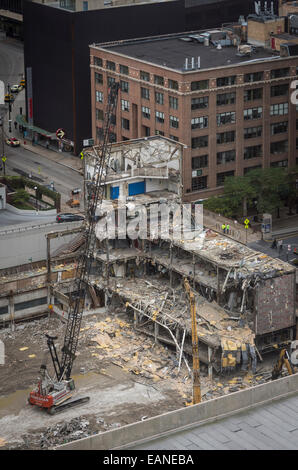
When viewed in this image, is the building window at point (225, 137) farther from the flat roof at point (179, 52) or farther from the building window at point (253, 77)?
the flat roof at point (179, 52)

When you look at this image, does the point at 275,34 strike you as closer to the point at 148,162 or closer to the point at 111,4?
the point at 111,4

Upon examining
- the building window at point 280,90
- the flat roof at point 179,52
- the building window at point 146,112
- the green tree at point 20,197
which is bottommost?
the green tree at point 20,197

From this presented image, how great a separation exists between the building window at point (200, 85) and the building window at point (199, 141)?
7.17 metres

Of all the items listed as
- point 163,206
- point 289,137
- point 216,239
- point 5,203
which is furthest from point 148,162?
point 289,137

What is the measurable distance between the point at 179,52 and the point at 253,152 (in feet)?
64.1

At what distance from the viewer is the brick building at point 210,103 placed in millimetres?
150125

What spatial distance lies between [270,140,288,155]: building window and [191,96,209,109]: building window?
1408 cm

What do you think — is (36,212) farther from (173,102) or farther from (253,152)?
(253,152)

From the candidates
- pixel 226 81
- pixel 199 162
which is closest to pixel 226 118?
pixel 226 81

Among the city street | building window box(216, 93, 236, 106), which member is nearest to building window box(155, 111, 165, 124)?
building window box(216, 93, 236, 106)

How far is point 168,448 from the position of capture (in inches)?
2520

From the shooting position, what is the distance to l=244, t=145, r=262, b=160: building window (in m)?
157

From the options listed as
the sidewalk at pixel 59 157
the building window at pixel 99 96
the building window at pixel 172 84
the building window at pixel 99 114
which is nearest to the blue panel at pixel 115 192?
the building window at pixel 172 84

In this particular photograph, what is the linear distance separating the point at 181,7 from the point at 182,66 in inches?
1333
